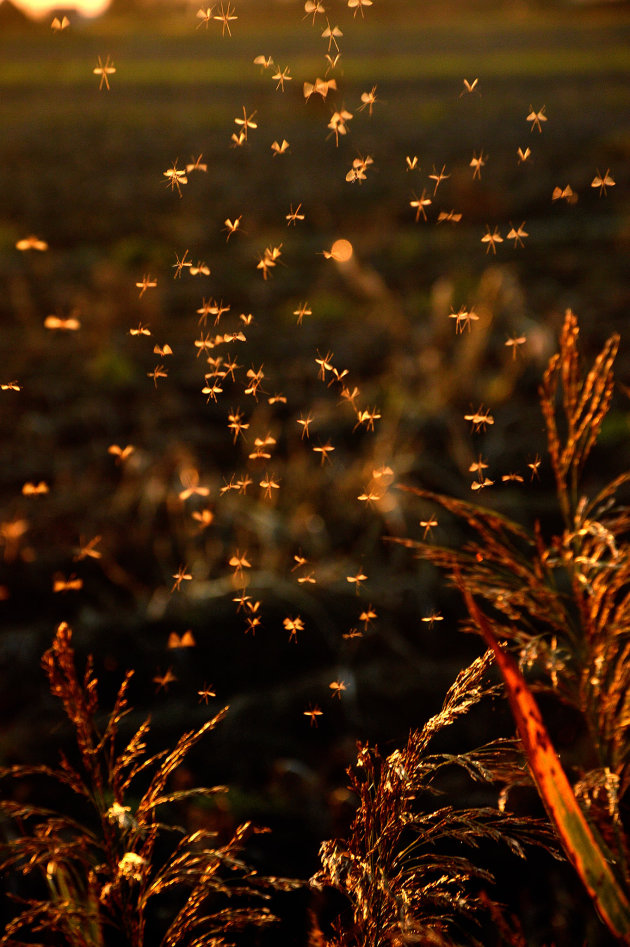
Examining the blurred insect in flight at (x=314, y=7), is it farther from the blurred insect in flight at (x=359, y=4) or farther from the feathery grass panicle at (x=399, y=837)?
the feathery grass panicle at (x=399, y=837)

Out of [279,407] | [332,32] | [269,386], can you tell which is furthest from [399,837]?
[269,386]

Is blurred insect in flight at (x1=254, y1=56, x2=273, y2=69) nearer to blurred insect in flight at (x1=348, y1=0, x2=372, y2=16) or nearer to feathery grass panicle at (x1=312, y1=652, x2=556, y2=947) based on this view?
blurred insect in flight at (x1=348, y1=0, x2=372, y2=16)

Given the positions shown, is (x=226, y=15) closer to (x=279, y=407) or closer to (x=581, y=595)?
(x=581, y=595)

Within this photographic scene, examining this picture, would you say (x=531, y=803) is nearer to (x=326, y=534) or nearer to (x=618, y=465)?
(x=326, y=534)

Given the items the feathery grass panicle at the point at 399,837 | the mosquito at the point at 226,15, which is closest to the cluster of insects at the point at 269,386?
the mosquito at the point at 226,15

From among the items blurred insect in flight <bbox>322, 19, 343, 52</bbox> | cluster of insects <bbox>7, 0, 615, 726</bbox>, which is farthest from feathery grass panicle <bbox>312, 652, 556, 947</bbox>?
blurred insect in flight <bbox>322, 19, 343, 52</bbox>

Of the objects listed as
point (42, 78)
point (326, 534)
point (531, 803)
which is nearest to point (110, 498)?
point (326, 534)
